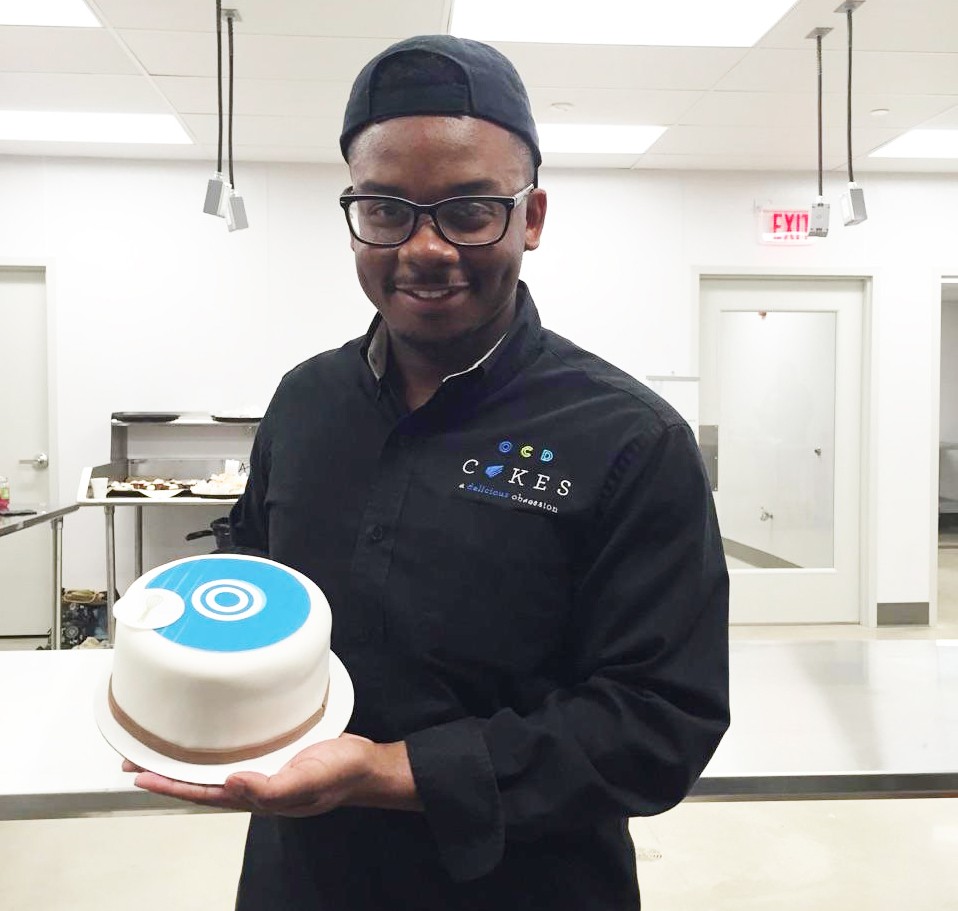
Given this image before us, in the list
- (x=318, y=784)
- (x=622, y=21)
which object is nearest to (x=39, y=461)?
(x=622, y=21)

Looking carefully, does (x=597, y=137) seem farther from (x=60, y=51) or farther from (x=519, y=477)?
(x=519, y=477)

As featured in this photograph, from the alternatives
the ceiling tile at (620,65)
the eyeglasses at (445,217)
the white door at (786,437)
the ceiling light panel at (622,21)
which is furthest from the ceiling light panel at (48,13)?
the white door at (786,437)

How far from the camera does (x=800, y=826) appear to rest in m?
2.72

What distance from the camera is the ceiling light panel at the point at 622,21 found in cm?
304

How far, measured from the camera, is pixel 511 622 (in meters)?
0.82

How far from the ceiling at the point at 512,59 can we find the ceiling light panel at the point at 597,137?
107mm

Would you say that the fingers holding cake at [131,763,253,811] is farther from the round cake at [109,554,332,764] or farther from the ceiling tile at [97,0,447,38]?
the ceiling tile at [97,0,447,38]

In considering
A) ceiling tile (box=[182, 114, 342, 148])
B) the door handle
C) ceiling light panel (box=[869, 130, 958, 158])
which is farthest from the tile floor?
ceiling light panel (box=[869, 130, 958, 158])

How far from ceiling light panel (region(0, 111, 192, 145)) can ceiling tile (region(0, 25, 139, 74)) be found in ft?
1.93

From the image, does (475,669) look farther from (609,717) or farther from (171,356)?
(171,356)

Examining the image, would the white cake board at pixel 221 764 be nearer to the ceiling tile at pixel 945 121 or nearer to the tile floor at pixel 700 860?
the tile floor at pixel 700 860

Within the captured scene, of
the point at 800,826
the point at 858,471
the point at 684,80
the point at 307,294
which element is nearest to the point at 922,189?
the point at 858,471

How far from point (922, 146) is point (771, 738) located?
4323mm

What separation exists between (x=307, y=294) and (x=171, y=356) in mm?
798
